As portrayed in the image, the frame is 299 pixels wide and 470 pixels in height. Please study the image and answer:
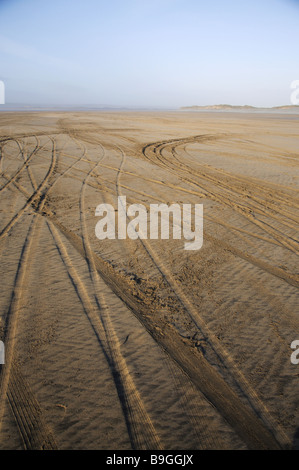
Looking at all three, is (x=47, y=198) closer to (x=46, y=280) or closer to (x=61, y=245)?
(x=61, y=245)

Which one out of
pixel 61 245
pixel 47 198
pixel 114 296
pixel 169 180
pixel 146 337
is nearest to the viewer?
pixel 146 337

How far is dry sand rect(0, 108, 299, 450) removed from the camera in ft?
7.92

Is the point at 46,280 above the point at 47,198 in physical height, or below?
below

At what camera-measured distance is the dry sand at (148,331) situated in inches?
95.0

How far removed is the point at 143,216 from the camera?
672 cm

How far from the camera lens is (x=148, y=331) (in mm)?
3383

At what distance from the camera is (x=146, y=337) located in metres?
3.29

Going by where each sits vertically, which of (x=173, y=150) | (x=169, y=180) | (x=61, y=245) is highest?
(x=173, y=150)

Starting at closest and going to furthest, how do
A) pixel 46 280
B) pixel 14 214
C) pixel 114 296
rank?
pixel 114 296 < pixel 46 280 < pixel 14 214

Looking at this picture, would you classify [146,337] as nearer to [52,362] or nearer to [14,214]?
[52,362]

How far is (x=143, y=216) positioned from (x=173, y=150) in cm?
937
